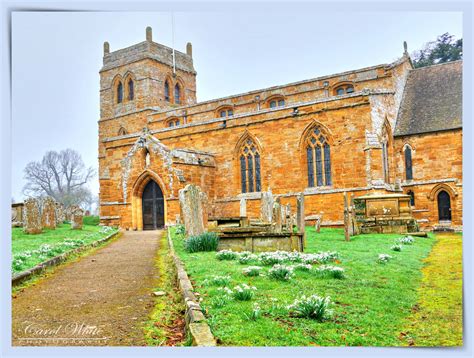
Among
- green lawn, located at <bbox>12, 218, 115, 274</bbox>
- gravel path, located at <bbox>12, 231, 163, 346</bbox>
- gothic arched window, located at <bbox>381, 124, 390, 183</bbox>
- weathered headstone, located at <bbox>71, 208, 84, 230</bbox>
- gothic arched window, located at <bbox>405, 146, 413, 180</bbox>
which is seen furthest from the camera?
gothic arched window, located at <bbox>405, 146, 413, 180</bbox>

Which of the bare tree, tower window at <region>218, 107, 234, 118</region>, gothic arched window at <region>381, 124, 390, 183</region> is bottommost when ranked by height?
the bare tree

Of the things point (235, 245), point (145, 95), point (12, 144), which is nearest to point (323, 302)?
point (12, 144)

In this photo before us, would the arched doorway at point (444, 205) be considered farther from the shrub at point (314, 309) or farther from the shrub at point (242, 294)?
the shrub at point (314, 309)

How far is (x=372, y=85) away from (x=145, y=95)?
20360 millimetres

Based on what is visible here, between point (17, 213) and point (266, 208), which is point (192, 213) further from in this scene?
point (17, 213)

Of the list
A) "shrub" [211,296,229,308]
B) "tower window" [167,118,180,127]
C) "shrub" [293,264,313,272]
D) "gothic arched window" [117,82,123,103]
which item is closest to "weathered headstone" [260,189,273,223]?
"shrub" [293,264,313,272]

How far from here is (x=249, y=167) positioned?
23938 millimetres

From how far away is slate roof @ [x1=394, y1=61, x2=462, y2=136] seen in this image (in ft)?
70.9

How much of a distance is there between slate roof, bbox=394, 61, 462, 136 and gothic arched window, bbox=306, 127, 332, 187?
4.41 metres

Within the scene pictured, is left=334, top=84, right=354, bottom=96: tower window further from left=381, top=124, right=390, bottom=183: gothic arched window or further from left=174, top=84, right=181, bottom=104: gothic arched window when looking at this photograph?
left=174, top=84, right=181, bottom=104: gothic arched window

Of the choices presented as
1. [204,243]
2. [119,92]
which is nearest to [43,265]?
[204,243]

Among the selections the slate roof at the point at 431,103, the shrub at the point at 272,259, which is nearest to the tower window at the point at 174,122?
the slate roof at the point at 431,103

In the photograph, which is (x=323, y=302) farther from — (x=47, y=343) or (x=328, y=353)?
(x=47, y=343)

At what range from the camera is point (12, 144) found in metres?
5.96
